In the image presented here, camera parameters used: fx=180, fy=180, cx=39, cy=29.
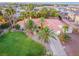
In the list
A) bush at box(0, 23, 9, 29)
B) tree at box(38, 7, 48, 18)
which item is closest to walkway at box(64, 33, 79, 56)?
tree at box(38, 7, 48, 18)

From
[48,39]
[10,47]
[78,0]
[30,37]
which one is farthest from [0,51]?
[78,0]

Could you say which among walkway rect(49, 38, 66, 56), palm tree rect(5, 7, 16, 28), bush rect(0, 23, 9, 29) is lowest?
walkway rect(49, 38, 66, 56)

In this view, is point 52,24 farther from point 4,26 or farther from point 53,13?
point 4,26

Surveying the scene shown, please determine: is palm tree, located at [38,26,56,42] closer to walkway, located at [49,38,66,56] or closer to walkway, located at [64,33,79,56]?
walkway, located at [49,38,66,56]

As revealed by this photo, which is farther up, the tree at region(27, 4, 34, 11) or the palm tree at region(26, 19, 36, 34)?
the tree at region(27, 4, 34, 11)

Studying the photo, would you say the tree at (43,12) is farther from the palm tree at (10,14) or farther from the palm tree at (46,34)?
the palm tree at (10,14)


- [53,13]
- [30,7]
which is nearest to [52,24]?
[53,13]
